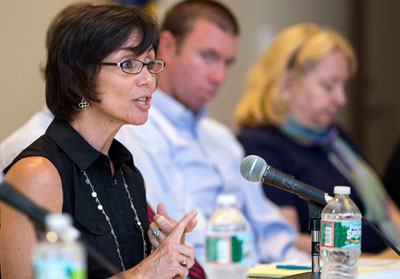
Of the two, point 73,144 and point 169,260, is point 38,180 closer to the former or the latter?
point 73,144

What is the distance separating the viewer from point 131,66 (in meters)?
1.49

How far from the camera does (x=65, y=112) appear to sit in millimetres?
1506

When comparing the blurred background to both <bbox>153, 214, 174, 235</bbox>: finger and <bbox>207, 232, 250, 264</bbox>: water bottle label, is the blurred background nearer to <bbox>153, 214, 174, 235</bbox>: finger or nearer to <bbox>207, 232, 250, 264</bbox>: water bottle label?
<bbox>153, 214, 174, 235</bbox>: finger

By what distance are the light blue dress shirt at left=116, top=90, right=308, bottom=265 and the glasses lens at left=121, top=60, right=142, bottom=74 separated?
41 cm

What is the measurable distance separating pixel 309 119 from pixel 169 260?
5.95 ft

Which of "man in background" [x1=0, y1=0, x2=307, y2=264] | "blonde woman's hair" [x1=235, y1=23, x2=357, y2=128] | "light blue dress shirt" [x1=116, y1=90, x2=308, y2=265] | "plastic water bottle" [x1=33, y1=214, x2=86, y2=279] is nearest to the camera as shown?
"plastic water bottle" [x1=33, y1=214, x2=86, y2=279]

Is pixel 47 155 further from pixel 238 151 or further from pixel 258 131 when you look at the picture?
pixel 258 131

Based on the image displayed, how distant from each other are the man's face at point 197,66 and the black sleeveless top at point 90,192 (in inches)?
39.7

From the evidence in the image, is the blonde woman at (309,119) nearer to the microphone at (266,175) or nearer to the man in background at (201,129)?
the man in background at (201,129)

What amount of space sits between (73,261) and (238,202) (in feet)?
6.05

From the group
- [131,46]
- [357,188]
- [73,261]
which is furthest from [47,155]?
[357,188]

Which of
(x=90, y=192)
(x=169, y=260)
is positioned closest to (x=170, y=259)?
(x=169, y=260)

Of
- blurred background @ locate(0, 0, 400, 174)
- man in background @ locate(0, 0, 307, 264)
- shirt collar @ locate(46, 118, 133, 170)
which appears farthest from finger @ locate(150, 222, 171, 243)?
blurred background @ locate(0, 0, 400, 174)

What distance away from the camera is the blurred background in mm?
2408
